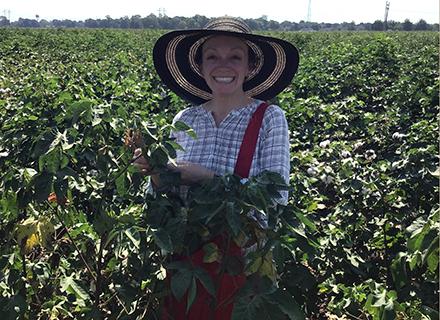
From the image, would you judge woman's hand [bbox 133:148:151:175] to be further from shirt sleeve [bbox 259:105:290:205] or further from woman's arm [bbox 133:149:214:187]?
shirt sleeve [bbox 259:105:290:205]

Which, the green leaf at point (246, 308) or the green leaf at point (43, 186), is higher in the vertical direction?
the green leaf at point (43, 186)

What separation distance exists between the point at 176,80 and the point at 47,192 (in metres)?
0.84

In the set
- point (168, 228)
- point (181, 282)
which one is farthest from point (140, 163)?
point (181, 282)

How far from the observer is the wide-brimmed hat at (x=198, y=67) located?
1994 mm

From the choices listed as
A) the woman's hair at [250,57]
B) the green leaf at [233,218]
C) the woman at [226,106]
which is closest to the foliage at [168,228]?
the green leaf at [233,218]

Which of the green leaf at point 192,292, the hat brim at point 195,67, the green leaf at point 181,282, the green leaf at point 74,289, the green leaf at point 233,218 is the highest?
the hat brim at point 195,67

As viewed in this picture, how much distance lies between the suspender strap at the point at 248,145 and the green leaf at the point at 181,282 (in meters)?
0.44

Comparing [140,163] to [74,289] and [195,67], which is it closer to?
[74,289]

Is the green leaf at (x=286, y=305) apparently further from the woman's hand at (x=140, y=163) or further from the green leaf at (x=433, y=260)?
the woman's hand at (x=140, y=163)

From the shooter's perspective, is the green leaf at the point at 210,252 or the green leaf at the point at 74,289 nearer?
the green leaf at the point at 210,252

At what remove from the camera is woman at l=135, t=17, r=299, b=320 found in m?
1.72

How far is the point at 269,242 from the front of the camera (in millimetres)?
1363

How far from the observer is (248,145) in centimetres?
176

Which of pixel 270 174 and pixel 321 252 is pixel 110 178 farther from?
pixel 321 252
